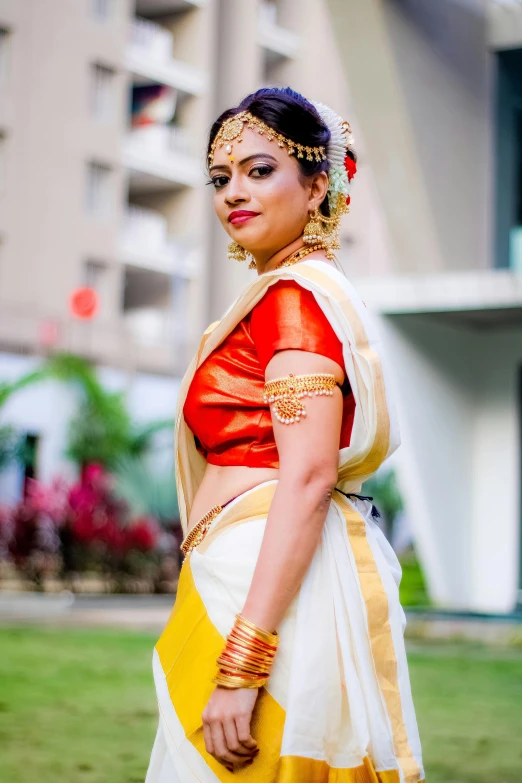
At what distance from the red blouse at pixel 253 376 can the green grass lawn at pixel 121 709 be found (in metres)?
2.62

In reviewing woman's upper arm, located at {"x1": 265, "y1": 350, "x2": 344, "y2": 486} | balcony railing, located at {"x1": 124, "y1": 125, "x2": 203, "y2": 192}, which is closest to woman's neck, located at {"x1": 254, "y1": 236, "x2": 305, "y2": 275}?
woman's upper arm, located at {"x1": 265, "y1": 350, "x2": 344, "y2": 486}

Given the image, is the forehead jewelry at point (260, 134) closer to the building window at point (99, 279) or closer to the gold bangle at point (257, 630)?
the gold bangle at point (257, 630)

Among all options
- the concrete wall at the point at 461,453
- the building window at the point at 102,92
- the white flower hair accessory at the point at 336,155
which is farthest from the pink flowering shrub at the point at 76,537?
the building window at the point at 102,92

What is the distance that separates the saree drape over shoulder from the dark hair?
186 mm

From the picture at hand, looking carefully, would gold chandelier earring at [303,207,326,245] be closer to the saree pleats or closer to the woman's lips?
the woman's lips

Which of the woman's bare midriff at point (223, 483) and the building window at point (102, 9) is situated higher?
the building window at point (102, 9)

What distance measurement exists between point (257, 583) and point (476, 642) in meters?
7.49

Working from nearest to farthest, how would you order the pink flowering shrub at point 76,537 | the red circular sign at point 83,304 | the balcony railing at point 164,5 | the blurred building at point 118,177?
the pink flowering shrub at point 76,537 < the red circular sign at point 83,304 < the blurred building at point 118,177 < the balcony railing at point 164,5

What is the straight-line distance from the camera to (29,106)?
27.1m

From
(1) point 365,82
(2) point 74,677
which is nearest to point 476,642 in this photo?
(2) point 74,677

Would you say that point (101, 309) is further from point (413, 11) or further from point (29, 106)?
point (413, 11)

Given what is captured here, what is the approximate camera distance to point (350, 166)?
195 cm

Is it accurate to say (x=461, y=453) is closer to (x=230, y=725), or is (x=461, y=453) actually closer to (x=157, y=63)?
(x=230, y=725)

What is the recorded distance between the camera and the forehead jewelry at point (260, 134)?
5.91 feet
